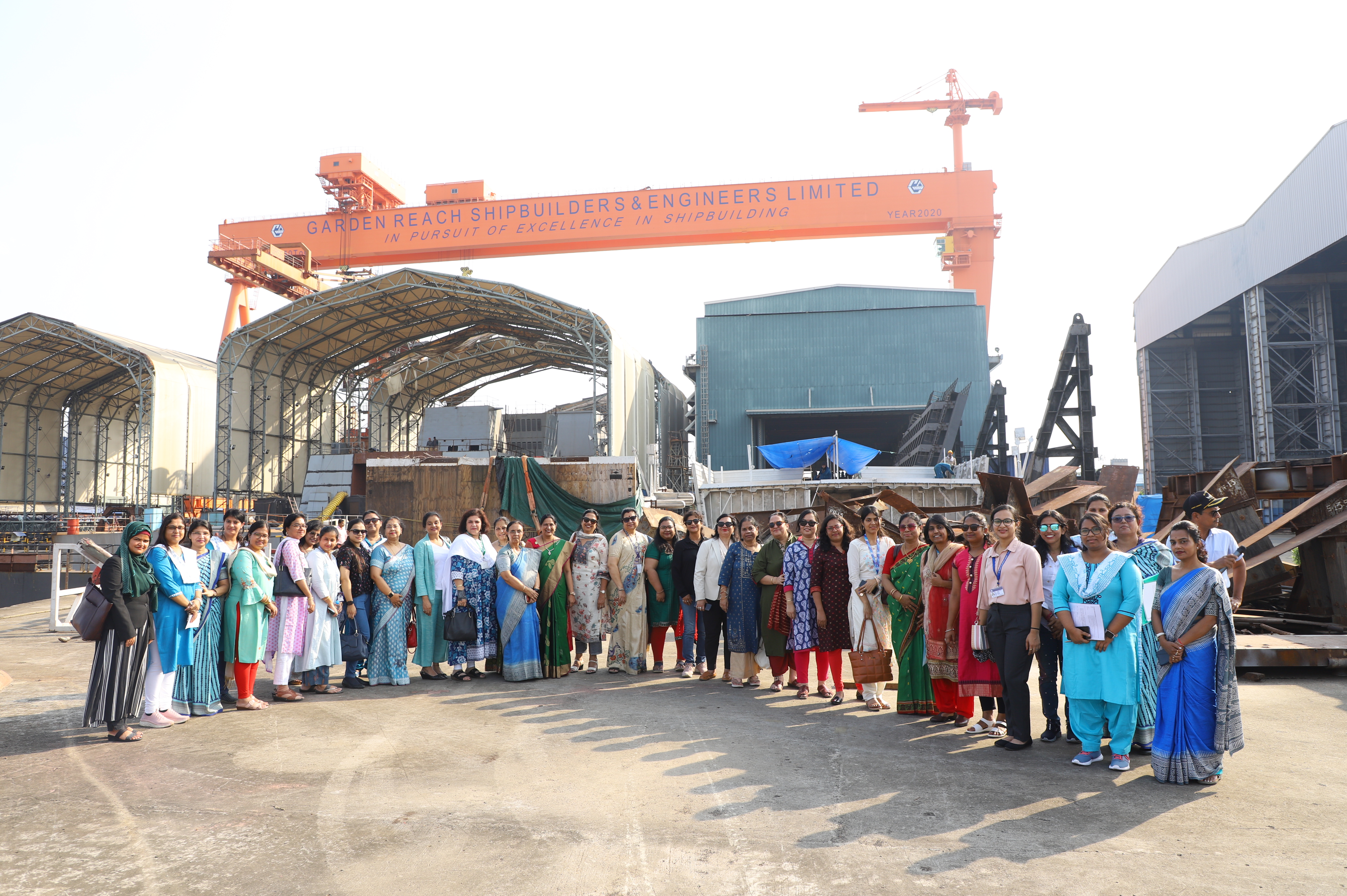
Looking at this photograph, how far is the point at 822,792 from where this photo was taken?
408 centimetres

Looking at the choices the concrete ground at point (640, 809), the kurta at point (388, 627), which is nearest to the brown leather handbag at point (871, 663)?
the concrete ground at point (640, 809)

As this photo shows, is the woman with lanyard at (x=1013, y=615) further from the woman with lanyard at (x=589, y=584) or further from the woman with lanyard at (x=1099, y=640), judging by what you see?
the woman with lanyard at (x=589, y=584)

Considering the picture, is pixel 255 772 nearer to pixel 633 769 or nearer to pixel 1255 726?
pixel 633 769

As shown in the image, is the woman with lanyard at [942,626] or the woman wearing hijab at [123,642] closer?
the woman wearing hijab at [123,642]

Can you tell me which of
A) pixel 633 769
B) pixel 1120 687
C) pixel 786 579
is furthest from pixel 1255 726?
pixel 633 769

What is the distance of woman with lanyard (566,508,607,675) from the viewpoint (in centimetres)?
743

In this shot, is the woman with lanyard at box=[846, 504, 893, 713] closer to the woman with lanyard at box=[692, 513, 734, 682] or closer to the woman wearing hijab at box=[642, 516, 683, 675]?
the woman with lanyard at box=[692, 513, 734, 682]

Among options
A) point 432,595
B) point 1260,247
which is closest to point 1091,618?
point 432,595

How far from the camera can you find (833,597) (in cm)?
638

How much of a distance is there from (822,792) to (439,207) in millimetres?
27388

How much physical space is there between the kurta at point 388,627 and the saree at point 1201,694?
5.60 metres

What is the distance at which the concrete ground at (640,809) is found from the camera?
314 cm

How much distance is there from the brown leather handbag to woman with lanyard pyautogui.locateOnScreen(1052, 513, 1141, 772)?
61.7 inches

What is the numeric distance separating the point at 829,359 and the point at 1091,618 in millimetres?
23383
